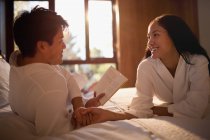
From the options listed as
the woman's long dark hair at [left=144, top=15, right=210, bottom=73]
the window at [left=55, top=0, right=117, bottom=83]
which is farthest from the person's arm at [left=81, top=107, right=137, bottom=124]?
the window at [left=55, top=0, right=117, bottom=83]

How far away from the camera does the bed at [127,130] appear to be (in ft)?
2.61

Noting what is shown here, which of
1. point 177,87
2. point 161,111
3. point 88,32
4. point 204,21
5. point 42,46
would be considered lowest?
point 161,111

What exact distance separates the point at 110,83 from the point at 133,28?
2.16 m

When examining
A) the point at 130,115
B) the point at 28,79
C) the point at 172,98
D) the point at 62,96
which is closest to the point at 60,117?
the point at 62,96

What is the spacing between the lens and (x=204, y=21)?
351 cm

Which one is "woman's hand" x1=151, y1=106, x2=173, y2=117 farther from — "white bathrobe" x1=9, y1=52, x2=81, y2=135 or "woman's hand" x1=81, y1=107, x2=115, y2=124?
"white bathrobe" x1=9, y1=52, x2=81, y2=135

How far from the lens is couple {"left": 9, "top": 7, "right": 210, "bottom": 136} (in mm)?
882

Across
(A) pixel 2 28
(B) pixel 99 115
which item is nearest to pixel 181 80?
(B) pixel 99 115

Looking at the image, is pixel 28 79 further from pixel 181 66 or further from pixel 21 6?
pixel 21 6

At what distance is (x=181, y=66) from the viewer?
4.30ft

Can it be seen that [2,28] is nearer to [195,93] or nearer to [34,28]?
[34,28]

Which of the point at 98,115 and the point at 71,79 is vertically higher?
the point at 71,79

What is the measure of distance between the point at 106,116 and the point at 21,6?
2623 mm

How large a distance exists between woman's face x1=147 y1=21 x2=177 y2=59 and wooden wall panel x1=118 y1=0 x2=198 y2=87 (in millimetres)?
1889
